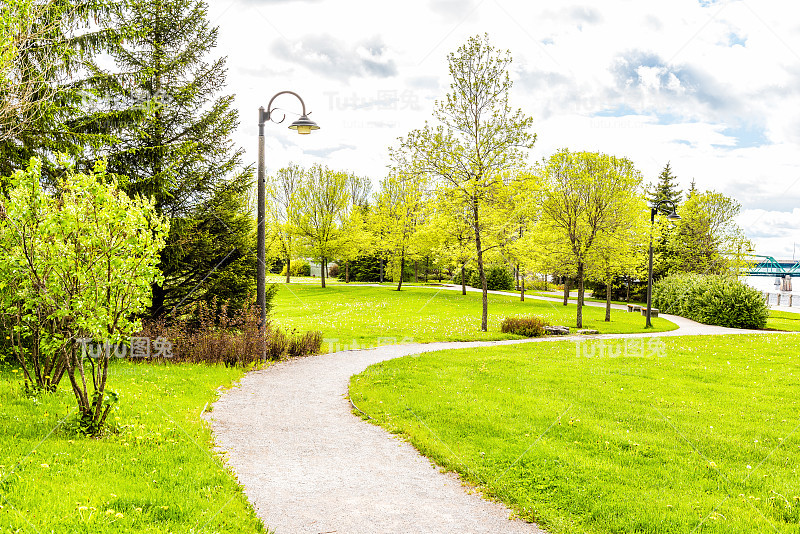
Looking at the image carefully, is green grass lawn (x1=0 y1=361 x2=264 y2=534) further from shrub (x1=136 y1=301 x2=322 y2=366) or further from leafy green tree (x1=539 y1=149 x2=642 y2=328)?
leafy green tree (x1=539 y1=149 x2=642 y2=328)

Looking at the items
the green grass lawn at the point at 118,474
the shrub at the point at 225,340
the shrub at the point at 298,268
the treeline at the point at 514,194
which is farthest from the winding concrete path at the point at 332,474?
the shrub at the point at 298,268

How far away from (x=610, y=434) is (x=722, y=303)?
23.6m

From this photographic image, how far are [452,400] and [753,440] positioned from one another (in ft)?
14.1

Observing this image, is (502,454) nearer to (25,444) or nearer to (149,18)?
(25,444)

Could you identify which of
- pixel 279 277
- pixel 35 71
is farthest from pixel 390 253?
pixel 35 71

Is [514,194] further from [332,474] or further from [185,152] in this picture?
[332,474]

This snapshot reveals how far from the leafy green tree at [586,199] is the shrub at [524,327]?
337cm

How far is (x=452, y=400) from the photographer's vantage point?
863cm

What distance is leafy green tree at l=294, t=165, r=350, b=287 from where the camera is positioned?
41688 mm

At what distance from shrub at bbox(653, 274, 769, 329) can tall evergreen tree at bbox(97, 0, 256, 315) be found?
932 inches

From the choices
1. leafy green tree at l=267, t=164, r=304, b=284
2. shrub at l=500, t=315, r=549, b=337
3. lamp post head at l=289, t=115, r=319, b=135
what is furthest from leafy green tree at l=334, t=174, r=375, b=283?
lamp post head at l=289, t=115, r=319, b=135

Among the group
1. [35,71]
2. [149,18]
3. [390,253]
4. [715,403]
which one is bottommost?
[715,403]

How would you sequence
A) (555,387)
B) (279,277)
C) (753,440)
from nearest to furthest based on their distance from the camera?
(753,440) < (555,387) < (279,277)

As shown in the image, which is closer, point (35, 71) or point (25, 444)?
point (25, 444)
